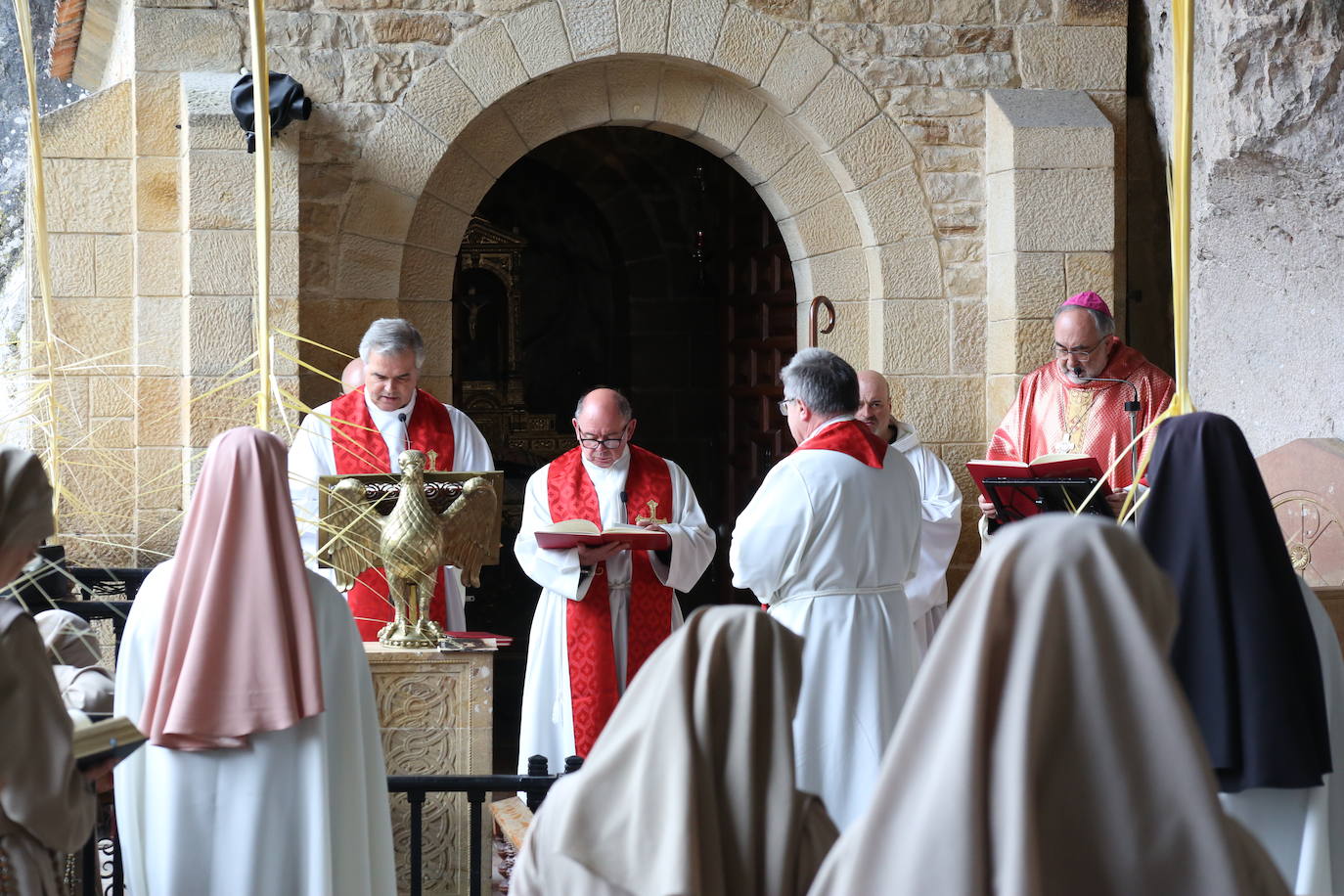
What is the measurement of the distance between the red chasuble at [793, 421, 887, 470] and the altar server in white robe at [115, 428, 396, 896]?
1.77 metres

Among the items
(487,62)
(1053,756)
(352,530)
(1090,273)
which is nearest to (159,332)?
(487,62)

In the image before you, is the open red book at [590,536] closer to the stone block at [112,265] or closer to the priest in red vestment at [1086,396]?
the priest in red vestment at [1086,396]

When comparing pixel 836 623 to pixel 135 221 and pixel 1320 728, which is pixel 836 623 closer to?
pixel 1320 728

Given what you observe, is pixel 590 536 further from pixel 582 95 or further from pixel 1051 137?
pixel 1051 137

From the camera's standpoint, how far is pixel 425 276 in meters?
7.35

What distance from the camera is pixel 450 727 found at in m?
4.59

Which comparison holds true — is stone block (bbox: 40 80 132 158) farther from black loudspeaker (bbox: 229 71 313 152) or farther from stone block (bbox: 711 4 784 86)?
stone block (bbox: 711 4 784 86)

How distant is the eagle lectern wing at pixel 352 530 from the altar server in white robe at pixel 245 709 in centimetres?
122

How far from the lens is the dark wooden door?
8758 mm

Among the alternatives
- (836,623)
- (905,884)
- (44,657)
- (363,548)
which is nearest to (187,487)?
(363,548)

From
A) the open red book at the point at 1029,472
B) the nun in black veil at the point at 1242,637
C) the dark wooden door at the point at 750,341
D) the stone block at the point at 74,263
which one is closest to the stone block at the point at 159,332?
the stone block at the point at 74,263

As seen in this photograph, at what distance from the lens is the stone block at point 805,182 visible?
771 cm

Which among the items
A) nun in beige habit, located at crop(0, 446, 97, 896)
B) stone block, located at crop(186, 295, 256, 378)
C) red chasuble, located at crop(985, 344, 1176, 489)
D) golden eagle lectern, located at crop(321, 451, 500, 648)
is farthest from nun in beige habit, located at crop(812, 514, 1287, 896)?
stone block, located at crop(186, 295, 256, 378)

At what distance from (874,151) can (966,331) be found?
105cm
